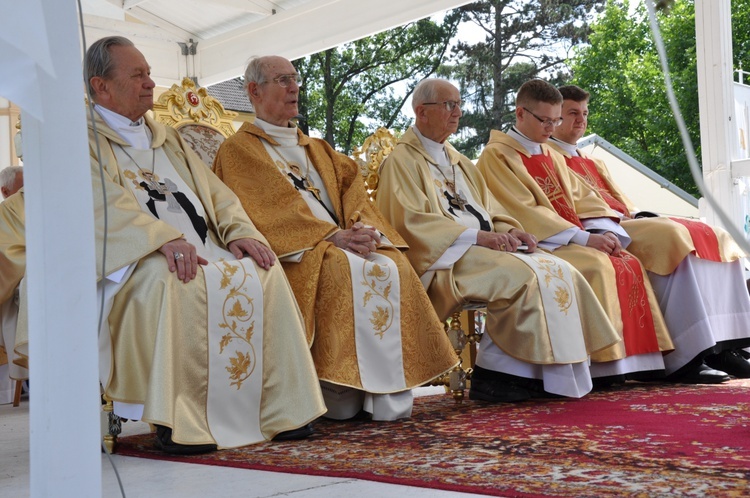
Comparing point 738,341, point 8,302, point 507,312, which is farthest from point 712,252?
point 8,302

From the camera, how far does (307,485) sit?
2.53 meters

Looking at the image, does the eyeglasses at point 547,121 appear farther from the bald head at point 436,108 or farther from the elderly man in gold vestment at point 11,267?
the elderly man in gold vestment at point 11,267

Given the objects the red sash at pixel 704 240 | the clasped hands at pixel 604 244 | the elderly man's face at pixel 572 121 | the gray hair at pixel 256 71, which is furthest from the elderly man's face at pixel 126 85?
the red sash at pixel 704 240

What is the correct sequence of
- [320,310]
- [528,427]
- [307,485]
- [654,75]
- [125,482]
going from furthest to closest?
[654,75] < [320,310] < [528,427] < [125,482] < [307,485]

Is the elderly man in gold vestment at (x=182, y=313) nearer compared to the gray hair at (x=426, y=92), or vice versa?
the elderly man in gold vestment at (x=182, y=313)

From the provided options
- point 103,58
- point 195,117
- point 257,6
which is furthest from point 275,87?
point 257,6

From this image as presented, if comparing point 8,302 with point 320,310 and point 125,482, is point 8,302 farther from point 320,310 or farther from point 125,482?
point 125,482

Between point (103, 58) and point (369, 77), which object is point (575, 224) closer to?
point (103, 58)

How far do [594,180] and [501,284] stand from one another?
189 cm

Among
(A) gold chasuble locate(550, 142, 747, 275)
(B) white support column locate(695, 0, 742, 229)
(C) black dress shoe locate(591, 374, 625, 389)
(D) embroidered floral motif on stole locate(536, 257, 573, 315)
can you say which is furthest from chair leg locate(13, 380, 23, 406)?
(B) white support column locate(695, 0, 742, 229)

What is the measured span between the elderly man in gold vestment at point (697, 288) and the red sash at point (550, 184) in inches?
15.6

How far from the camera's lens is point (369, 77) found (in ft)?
91.9

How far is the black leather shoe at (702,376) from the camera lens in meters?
5.14

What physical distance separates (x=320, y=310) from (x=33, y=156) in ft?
7.55
